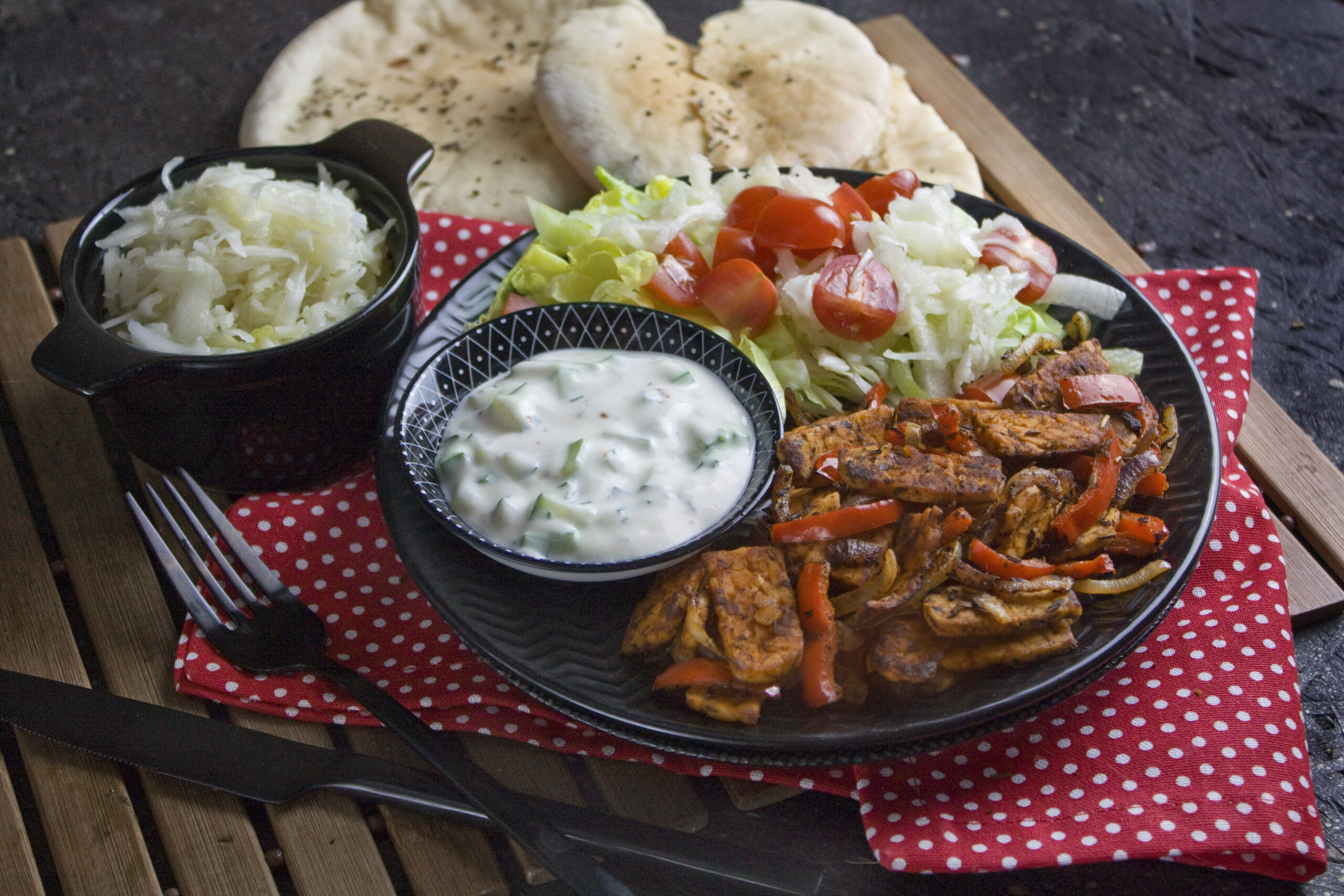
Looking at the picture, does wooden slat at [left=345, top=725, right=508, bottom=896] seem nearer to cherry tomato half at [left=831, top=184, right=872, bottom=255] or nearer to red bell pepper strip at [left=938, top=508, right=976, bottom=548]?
red bell pepper strip at [left=938, top=508, right=976, bottom=548]

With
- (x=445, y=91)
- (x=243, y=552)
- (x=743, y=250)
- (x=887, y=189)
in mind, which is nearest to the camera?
(x=243, y=552)

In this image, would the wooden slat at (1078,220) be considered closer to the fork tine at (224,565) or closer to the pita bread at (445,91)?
the pita bread at (445,91)

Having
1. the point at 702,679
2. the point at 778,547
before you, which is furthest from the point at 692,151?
the point at 702,679

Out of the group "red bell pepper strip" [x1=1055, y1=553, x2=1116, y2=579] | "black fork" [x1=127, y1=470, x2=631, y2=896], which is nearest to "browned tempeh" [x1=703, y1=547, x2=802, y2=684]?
"black fork" [x1=127, y1=470, x2=631, y2=896]

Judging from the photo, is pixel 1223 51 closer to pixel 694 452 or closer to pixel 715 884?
pixel 694 452

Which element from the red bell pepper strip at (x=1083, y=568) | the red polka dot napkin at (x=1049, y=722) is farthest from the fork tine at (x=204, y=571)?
the red bell pepper strip at (x=1083, y=568)

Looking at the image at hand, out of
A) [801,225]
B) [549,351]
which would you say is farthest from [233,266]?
[801,225]

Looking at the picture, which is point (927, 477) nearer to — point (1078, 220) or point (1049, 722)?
point (1049, 722)
